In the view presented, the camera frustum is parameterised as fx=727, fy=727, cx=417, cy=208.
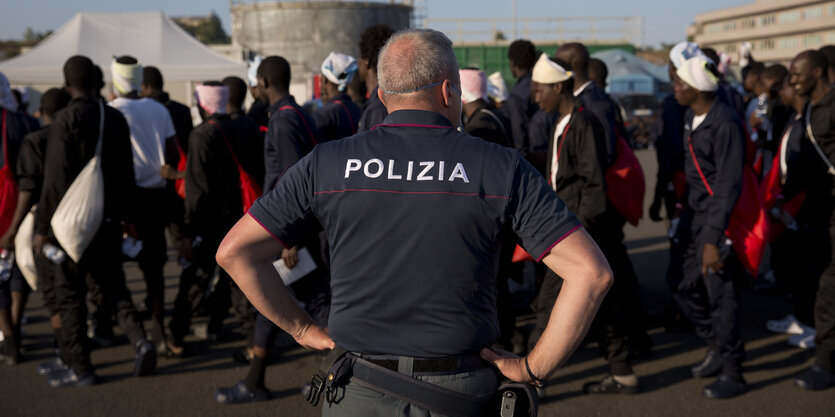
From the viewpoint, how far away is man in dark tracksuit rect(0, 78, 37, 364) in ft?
18.5

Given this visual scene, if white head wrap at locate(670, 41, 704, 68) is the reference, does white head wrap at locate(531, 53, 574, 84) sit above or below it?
below

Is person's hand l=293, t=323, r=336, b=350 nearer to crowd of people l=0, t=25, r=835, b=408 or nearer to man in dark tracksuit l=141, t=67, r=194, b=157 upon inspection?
crowd of people l=0, t=25, r=835, b=408

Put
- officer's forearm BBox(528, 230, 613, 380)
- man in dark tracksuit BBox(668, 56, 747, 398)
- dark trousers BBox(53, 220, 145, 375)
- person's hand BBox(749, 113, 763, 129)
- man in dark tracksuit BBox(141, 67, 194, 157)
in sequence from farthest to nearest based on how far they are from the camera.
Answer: person's hand BBox(749, 113, 763, 129)
man in dark tracksuit BBox(141, 67, 194, 157)
dark trousers BBox(53, 220, 145, 375)
man in dark tracksuit BBox(668, 56, 747, 398)
officer's forearm BBox(528, 230, 613, 380)

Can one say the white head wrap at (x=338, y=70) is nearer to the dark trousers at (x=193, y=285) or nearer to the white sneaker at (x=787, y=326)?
the dark trousers at (x=193, y=285)

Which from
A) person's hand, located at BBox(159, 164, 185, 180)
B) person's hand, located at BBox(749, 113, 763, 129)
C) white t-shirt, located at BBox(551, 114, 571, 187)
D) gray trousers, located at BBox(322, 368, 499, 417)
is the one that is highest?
white t-shirt, located at BBox(551, 114, 571, 187)

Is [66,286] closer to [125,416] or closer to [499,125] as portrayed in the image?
[125,416]

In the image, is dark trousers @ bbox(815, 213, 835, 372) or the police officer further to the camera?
dark trousers @ bbox(815, 213, 835, 372)

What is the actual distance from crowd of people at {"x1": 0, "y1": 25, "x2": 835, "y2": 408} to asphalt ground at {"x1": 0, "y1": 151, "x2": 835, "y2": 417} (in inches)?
5.5

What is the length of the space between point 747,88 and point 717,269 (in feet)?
17.6

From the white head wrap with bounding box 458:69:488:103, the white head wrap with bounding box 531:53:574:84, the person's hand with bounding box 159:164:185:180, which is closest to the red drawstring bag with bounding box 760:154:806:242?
the white head wrap with bounding box 531:53:574:84

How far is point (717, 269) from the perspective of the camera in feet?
15.0

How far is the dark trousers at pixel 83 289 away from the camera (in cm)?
506

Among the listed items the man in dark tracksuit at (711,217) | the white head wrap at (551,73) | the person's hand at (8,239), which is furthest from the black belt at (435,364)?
the person's hand at (8,239)

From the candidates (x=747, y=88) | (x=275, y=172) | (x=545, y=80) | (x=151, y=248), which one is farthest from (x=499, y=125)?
(x=747, y=88)
